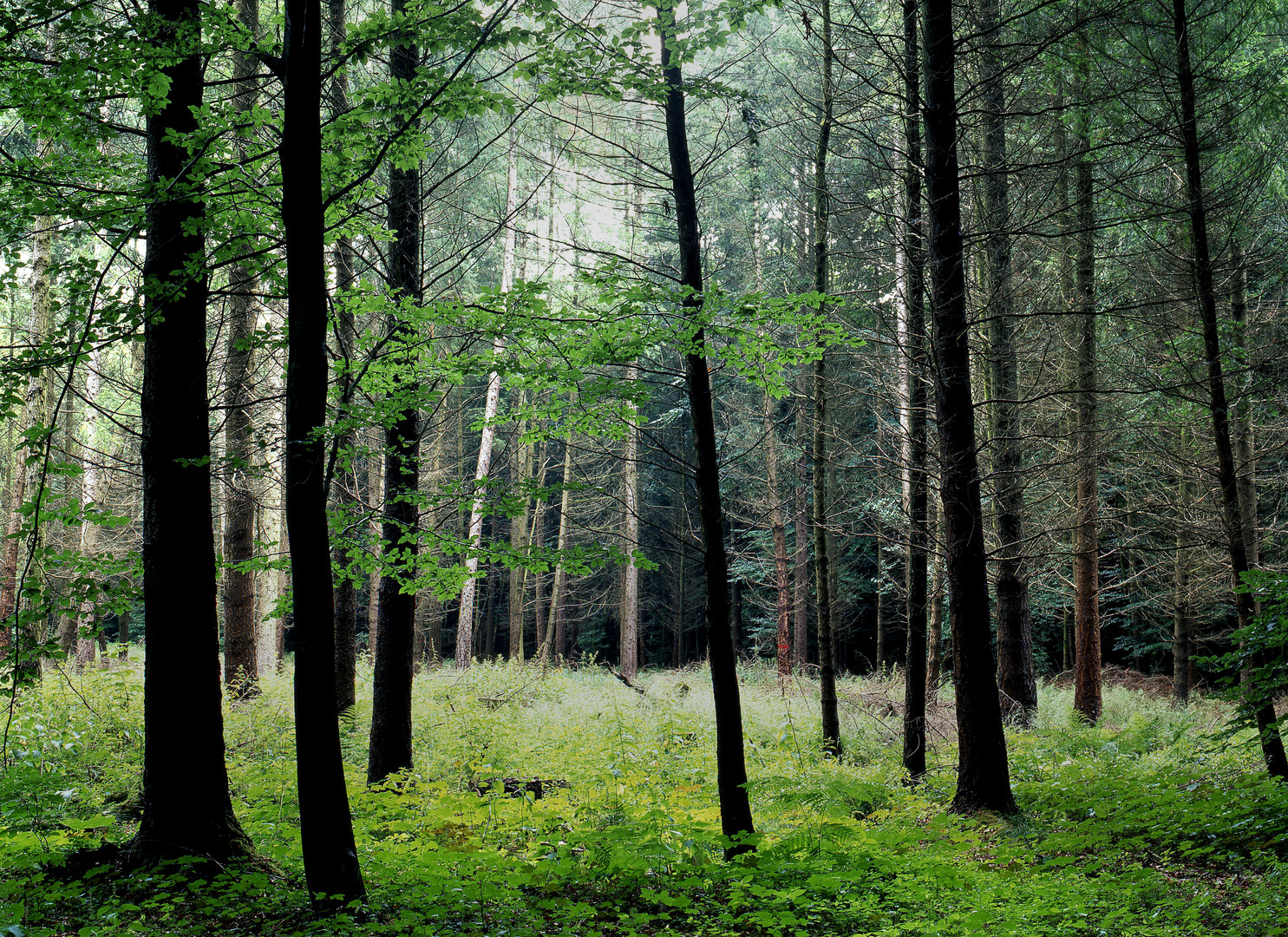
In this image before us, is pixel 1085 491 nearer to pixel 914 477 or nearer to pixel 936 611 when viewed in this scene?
pixel 936 611

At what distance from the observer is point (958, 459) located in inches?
263

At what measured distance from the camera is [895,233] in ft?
24.6

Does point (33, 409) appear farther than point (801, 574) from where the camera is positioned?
No

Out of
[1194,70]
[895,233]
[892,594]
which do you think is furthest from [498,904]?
[892,594]

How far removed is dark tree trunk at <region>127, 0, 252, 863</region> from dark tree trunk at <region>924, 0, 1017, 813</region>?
5.59 m

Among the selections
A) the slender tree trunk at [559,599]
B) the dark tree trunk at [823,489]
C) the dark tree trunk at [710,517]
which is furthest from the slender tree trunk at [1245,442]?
the slender tree trunk at [559,599]

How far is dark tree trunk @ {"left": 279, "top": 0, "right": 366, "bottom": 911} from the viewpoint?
148 inches

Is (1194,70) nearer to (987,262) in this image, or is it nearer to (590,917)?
(987,262)

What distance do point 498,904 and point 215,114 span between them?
4833 mm

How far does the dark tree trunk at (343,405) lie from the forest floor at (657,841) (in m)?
0.92

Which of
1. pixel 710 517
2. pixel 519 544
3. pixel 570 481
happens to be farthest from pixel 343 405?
pixel 519 544

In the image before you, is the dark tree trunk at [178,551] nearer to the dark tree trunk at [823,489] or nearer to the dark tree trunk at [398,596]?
the dark tree trunk at [398,596]

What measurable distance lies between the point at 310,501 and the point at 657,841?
3.12 metres

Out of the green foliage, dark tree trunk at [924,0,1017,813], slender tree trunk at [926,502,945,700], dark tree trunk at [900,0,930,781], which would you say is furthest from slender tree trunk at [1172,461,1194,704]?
the green foliage
